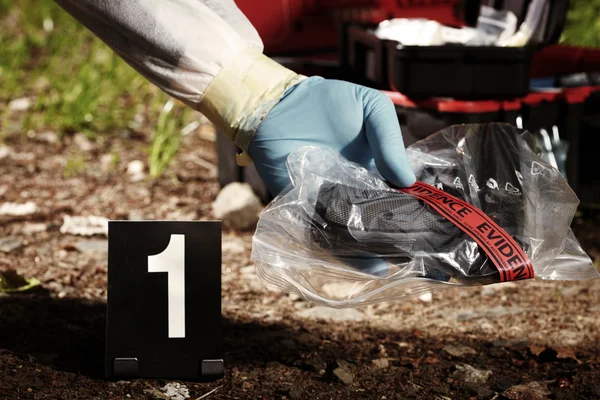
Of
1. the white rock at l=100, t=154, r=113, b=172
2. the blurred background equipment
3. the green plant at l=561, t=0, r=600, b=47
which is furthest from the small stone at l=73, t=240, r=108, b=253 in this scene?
the green plant at l=561, t=0, r=600, b=47

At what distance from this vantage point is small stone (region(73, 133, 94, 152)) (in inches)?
132

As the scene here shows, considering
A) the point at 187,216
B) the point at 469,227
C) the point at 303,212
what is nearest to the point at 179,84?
the point at 303,212

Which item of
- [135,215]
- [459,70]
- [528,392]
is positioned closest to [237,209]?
[135,215]

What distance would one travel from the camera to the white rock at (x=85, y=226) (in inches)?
99.7

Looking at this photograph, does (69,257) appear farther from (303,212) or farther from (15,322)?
(303,212)

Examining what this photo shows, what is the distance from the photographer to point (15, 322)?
5.67ft

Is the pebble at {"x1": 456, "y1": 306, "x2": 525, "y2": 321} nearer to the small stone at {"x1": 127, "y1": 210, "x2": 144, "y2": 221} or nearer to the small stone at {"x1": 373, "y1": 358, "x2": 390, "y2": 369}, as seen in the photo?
the small stone at {"x1": 373, "y1": 358, "x2": 390, "y2": 369}

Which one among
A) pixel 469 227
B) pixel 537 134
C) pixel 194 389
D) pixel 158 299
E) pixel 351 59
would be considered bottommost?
pixel 194 389

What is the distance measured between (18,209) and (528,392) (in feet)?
6.11

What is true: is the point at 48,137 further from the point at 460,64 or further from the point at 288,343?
the point at 288,343

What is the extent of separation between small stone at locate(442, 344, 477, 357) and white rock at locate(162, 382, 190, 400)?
0.60 meters

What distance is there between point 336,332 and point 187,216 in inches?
40.2

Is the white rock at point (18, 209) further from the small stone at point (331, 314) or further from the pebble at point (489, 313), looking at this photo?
the pebble at point (489, 313)

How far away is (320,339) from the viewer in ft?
5.93
